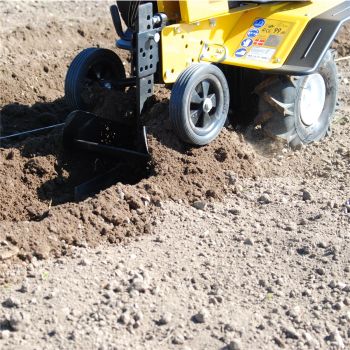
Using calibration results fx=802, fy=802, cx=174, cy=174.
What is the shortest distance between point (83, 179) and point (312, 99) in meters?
2.05

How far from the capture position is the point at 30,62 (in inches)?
327

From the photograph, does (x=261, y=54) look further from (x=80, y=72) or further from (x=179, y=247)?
(x=179, y=247)

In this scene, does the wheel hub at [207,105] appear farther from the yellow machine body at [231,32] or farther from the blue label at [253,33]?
the blue label at [253,33]

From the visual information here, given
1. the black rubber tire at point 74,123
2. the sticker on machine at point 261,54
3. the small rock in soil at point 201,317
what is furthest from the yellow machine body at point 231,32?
the small rock in soil at point 201,317

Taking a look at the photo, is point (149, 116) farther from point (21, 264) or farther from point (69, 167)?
point (21, 264)

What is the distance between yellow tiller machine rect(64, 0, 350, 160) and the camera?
5.71 metres

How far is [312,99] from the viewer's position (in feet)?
22.1

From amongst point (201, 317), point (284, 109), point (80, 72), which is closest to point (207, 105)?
point (284, 109)

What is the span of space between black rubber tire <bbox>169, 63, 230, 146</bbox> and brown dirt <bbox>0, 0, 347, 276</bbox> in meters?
0.13

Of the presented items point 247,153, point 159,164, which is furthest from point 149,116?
point 247,153

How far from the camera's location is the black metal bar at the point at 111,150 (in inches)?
228

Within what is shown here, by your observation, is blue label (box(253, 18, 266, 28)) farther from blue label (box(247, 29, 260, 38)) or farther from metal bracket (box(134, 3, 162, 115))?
metal bracket (box(134, 3, 162, 115))

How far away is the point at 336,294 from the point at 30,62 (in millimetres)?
4911

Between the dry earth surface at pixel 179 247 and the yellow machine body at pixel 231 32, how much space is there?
416 millimetres
